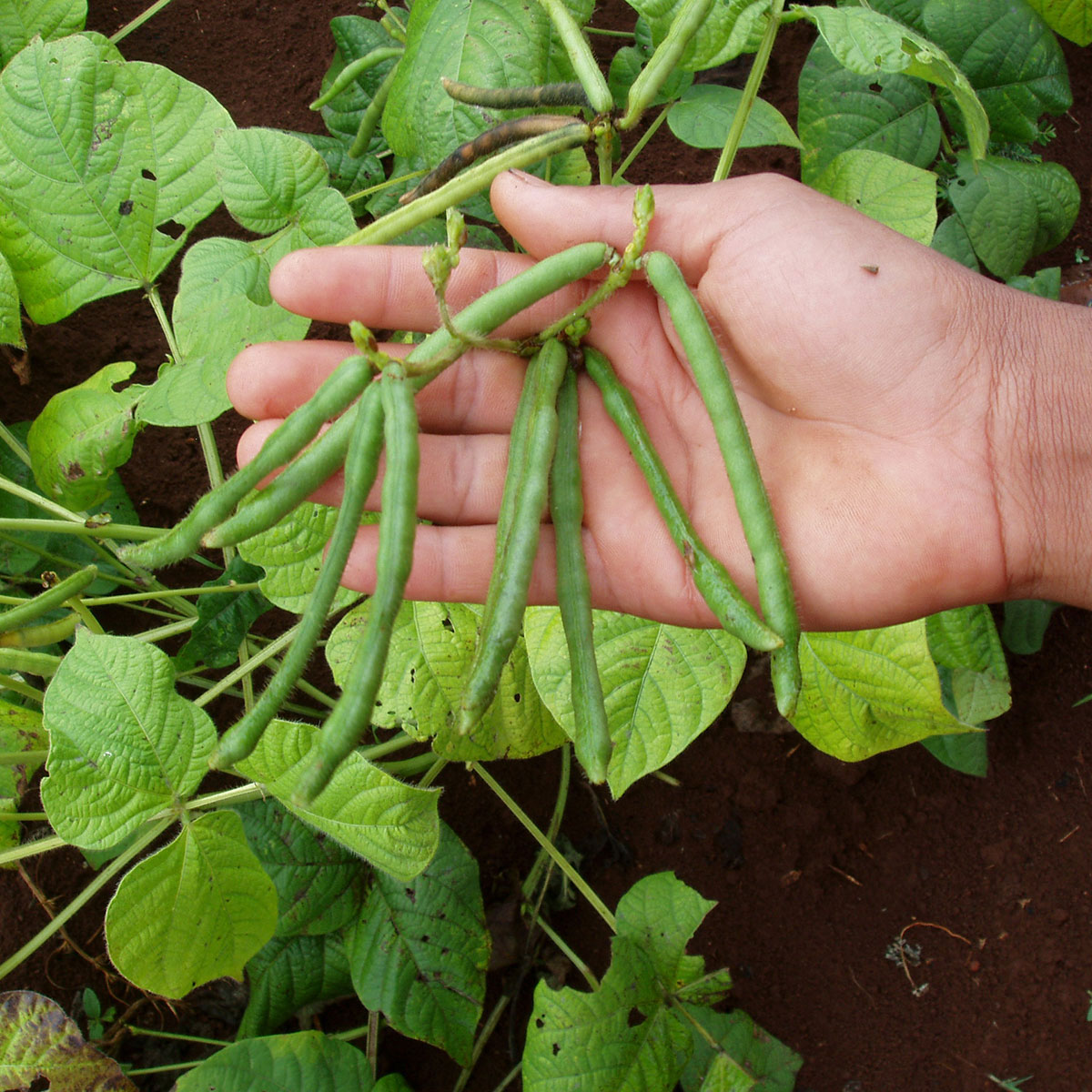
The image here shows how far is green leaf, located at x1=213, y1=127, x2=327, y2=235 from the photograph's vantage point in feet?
8.03

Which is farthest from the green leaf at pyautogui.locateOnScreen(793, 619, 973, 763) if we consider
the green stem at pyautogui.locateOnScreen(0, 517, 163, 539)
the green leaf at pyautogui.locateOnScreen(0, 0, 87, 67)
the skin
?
the green leaf at pyautogui.locateOnScreen(0, 0, 87, 67)

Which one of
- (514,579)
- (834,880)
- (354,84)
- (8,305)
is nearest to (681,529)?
(514,579)

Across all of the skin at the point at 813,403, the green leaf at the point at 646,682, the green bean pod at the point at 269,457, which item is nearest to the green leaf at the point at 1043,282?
the skin at the point at 813,403

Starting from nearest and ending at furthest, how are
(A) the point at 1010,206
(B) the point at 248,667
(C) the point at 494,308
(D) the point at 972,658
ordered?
1. (C) the point at 494,308
2. (B) the point at 248,667
3. (D) the point at 972,658
4. (A) the point at 1010,206

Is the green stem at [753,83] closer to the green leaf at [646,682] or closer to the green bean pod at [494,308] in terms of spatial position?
the green bean pod at [494,308]

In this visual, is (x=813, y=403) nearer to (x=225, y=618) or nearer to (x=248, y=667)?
(x=248, y=667)

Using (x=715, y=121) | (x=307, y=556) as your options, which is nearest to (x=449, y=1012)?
(x=307, y=556)

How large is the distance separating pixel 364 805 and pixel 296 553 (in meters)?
0.66

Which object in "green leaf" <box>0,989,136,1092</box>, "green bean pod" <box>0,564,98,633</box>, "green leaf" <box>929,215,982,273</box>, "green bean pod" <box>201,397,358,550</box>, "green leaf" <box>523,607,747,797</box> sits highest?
"green bean pod" <box>201,397,358,550</box>

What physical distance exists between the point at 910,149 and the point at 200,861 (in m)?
3.12

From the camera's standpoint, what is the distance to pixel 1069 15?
8.84 ft

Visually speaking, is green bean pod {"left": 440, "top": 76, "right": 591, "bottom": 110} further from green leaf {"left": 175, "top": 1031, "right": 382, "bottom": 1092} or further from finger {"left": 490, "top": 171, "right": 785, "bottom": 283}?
green leaf {"left": 175, "top": 1031, "right": 382, "bottom": 1092}

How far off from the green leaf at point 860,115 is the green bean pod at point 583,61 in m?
1.36

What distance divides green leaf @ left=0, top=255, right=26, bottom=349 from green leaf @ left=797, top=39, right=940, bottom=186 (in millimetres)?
2479
